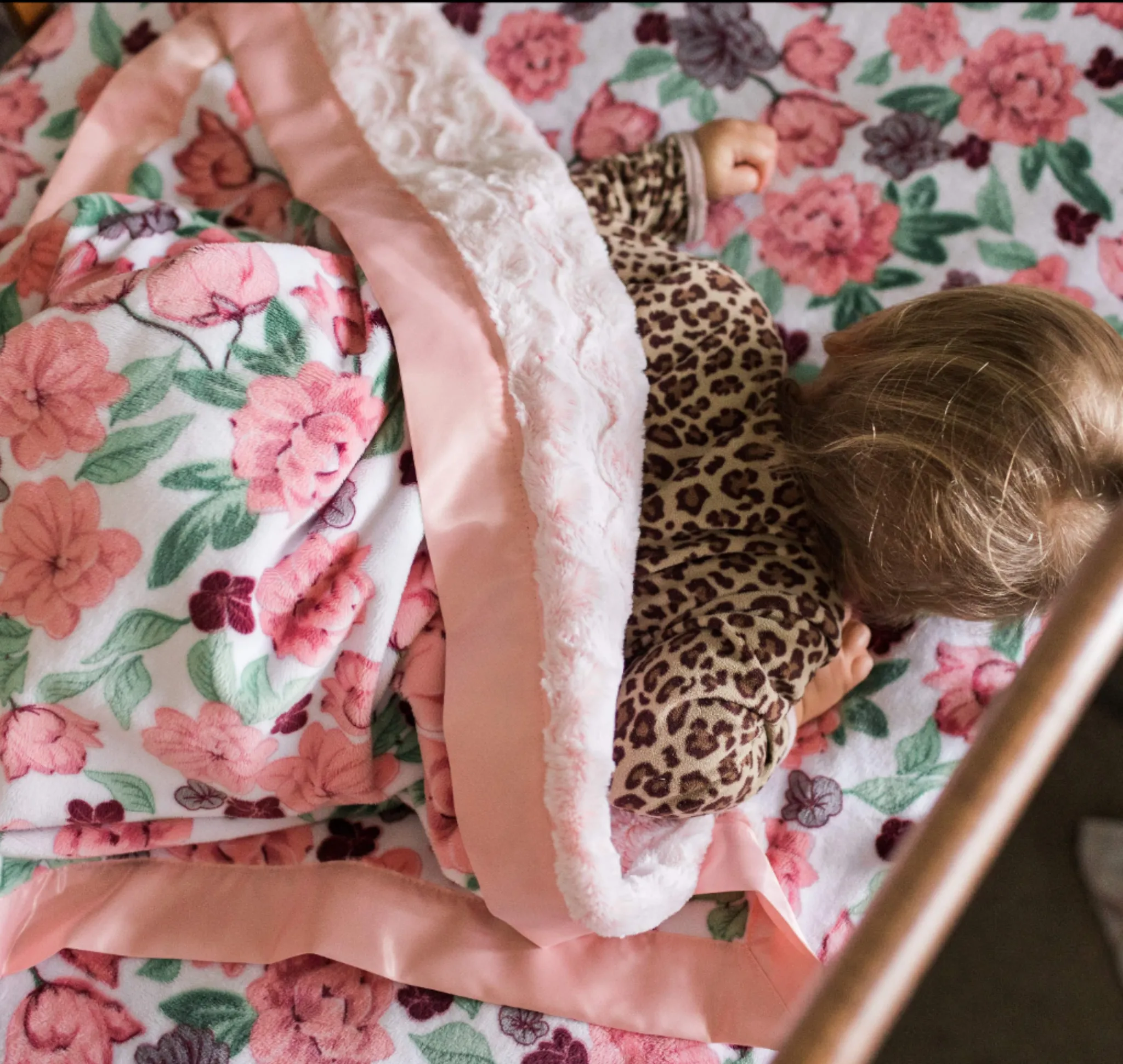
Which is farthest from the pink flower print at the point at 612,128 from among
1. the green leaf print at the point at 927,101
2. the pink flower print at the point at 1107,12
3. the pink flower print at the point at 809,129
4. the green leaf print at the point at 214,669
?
the green leaf print at the point at 214,669

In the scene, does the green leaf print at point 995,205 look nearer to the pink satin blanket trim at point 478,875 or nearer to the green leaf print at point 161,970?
the pink satin blanket trim at point 478,875

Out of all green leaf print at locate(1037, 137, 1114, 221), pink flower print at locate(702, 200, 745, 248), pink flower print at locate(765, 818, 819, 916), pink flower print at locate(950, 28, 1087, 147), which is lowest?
pink flower print at locate(765, 818, 819, 916)

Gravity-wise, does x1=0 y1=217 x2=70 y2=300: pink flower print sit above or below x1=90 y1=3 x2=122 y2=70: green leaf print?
below

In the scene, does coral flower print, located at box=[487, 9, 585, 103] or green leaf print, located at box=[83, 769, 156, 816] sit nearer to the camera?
green leaf print, located at box=[83, 769, 156, 816]

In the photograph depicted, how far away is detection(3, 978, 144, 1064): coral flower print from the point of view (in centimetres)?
73

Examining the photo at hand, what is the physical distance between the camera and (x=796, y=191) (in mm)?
1058

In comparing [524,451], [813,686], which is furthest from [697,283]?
[813,686]

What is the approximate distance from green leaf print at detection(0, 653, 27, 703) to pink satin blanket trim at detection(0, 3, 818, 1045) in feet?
0.59

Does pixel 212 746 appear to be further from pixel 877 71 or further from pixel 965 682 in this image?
pixel 877 71

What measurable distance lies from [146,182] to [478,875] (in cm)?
70

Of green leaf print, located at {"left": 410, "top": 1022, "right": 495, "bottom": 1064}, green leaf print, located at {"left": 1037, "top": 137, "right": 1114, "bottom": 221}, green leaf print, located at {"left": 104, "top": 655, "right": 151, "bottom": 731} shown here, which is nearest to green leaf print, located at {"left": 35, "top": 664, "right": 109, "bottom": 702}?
Result: green leaf print, located at {"left": 104, "top": 655, "right": 151, "bottom": 731}

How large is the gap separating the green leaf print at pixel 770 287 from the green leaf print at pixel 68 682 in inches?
25.9

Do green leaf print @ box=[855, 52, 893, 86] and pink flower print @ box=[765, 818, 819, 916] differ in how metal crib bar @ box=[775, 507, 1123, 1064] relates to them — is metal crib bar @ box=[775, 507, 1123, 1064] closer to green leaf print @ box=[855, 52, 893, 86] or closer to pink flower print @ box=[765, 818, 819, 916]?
pink flower print @ box=[765, 818, 819, 916]

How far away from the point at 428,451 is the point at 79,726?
0.96 feet
